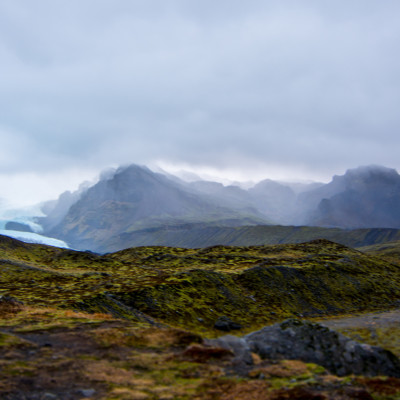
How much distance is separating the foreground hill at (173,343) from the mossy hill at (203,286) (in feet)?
1.04

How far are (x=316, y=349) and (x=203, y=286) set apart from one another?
130 feet

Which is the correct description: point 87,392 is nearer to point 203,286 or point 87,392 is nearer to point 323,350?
point 323,350

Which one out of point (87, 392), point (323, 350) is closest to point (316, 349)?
point (323, 350)

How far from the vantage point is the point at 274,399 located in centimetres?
1791

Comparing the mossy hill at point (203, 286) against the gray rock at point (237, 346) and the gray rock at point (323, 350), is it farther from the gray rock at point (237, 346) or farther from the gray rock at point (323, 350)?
the gray rock at point (323, 350)

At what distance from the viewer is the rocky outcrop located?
83.4 feet

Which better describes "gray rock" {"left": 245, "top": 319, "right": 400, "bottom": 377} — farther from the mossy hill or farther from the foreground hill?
the mossy hill

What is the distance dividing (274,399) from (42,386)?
11.8 meters

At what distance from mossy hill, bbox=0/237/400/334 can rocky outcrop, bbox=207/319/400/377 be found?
738 inches

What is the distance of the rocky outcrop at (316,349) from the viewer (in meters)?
25.4

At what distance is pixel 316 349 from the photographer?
27453mm

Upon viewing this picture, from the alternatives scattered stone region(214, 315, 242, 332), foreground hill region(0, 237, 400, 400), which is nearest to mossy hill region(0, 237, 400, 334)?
foreground hill region(0, 237, 400, 400)

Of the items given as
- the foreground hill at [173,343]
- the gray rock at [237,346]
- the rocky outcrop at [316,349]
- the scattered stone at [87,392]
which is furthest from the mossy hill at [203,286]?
the scattered stone at [87,392]

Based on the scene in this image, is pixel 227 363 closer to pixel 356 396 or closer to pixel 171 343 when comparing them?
pixel 171 343
